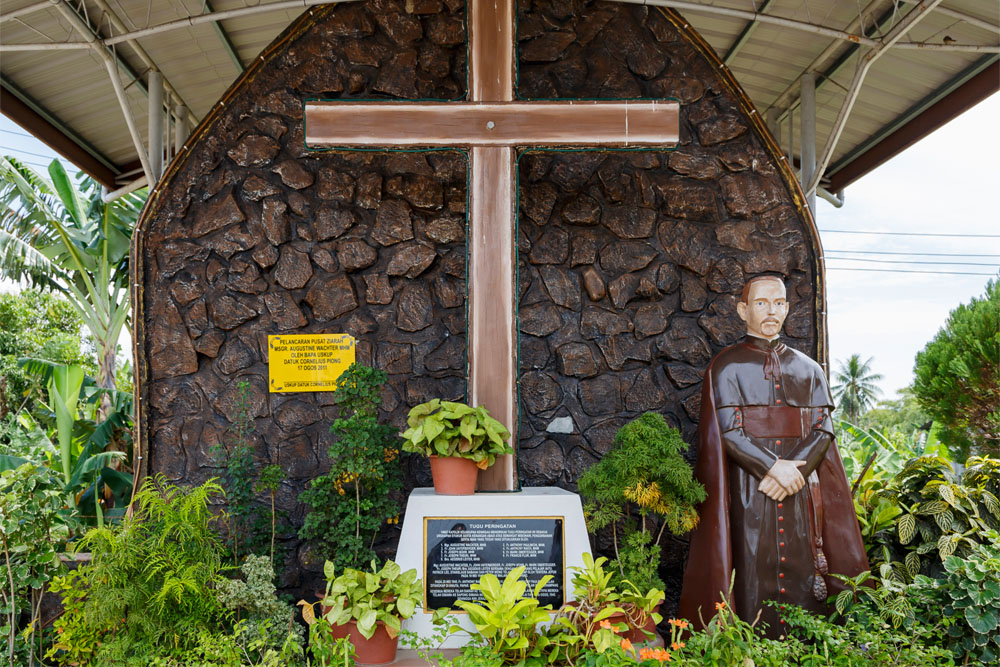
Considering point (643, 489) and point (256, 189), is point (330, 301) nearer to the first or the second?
point (256, 189)

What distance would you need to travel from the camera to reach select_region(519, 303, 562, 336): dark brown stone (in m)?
4.90

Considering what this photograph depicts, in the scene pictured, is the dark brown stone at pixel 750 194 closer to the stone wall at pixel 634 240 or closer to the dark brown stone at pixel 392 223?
the stone wall at pixel 634 240

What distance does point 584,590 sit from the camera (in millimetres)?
3229

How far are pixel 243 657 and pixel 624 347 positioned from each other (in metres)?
2.91

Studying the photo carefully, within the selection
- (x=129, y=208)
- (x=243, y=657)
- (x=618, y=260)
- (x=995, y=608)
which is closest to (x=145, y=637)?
(x=243, y=657)

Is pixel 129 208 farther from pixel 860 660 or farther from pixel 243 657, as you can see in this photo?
pixel 860 660

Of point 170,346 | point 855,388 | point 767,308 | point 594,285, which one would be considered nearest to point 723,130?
point 594,285

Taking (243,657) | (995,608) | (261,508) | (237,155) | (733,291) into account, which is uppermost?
(237,155)

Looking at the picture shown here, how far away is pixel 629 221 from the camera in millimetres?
4949

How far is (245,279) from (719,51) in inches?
189

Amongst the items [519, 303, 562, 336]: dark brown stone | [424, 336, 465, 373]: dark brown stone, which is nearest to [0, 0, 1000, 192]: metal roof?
[519, 303, 562, 336]: dark brown stone

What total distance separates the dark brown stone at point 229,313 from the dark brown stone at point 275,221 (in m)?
0.48

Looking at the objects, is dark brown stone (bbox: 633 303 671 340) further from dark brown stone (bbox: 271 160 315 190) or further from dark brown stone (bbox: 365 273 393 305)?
dark brown stone (bbox: 271 160 315 190)

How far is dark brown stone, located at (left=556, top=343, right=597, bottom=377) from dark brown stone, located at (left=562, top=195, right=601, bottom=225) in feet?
2.78
